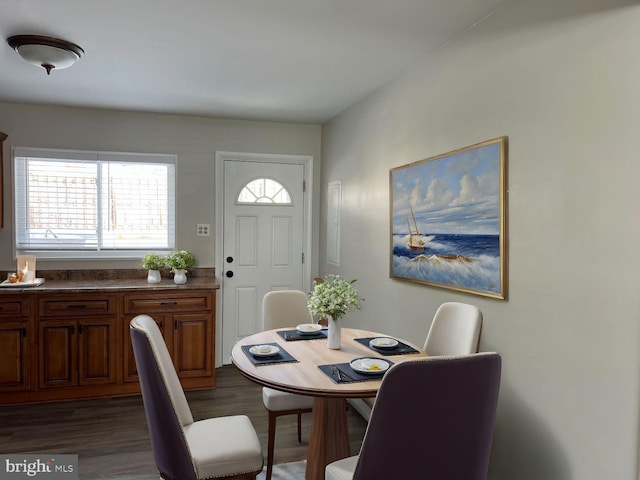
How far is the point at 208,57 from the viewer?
9.75ft

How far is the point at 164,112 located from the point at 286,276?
6.58ft

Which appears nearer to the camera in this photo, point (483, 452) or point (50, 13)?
point (483, 452)

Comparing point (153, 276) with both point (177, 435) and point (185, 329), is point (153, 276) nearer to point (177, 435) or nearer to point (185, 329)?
point (185, 329)

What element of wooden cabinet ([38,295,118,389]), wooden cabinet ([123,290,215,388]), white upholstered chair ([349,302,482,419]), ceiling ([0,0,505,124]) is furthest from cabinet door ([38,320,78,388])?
white upholstered chair ([349,302,482,419])

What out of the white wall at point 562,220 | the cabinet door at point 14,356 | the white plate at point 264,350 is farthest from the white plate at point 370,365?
the cabinet door at point 14,356

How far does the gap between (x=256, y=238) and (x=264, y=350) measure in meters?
2.61

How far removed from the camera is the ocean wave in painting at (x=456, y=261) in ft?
7.61

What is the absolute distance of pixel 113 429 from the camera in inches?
129

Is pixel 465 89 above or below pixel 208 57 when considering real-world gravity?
below

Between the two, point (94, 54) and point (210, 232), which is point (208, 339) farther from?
point (94, 54)

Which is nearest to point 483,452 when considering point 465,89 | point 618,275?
point 618,275

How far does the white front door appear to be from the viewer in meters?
4.76

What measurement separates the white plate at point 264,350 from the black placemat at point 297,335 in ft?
0.80

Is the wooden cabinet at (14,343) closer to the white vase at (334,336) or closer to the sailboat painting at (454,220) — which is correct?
the white vase at (334,336)
